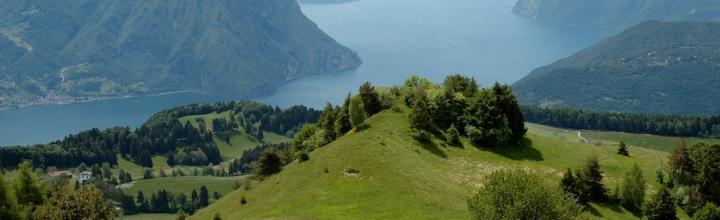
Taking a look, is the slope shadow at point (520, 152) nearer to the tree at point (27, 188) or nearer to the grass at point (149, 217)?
the tree at point (27, 188)

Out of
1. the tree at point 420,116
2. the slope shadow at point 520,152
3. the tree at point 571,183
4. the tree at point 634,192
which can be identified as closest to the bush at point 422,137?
the tree at point 420,116

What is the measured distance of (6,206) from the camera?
50844 millimetres

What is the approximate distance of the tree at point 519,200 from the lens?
42.3 meters

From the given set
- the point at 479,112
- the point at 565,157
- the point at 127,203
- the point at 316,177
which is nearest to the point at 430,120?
the point at 479,112

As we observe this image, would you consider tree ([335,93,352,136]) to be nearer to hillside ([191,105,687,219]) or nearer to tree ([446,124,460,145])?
hillside ([191,105,687,219])

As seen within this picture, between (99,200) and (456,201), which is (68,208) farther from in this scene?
(456,201)

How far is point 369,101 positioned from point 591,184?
31150mm

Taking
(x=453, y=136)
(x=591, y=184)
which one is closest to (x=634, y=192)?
(x=591, y=184)

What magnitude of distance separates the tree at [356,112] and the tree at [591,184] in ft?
87.4

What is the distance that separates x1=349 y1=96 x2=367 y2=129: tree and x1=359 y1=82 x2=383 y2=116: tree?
532cm

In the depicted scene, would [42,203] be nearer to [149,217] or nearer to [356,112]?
[356,112]

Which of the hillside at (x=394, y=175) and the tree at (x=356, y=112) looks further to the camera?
the tree at (x=356, y=112)

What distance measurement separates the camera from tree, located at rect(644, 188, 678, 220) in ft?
198

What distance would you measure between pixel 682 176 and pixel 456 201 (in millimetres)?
28800
